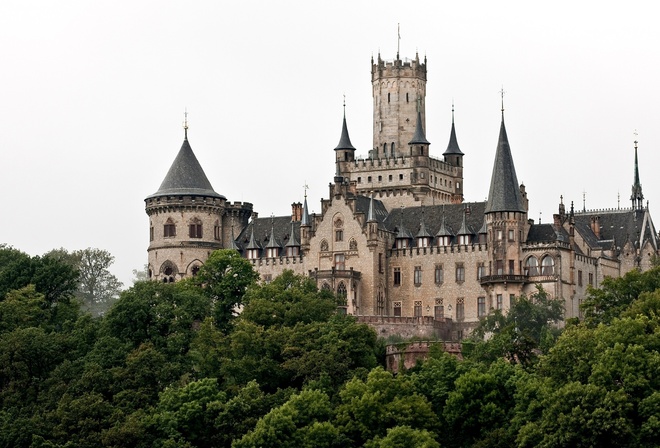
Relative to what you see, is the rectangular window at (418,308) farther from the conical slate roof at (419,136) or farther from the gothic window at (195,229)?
the gothic window at (195,229)

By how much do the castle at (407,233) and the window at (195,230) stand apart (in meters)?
0.08

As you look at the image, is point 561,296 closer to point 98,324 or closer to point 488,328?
point 488,328

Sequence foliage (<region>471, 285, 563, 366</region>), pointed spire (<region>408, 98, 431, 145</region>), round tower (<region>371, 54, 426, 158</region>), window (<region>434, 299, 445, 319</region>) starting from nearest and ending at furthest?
1. foliage (<region>471, 285, 563, 366</region>)
2. window (<region>434, 299, 445, 319</region>)
3. pointed spire (<region>408, 98, 431, 145</region>)
4. round tower (<region>371, 54, 426, 158</region>)

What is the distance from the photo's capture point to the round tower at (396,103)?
16625 cm

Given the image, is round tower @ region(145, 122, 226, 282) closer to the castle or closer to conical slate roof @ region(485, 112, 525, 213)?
the castle

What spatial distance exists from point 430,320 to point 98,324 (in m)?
23.9

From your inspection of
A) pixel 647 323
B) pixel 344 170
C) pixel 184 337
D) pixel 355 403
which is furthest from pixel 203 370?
pixel 344 170

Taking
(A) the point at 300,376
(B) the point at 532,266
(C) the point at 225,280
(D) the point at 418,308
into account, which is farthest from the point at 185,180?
(A) the point at 300,376

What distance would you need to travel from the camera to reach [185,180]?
162750 mm

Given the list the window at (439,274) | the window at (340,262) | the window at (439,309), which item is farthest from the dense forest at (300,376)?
the window at (340,262)

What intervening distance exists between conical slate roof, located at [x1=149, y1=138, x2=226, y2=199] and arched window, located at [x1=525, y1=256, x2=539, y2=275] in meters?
26.1

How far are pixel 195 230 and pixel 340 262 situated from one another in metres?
12.9

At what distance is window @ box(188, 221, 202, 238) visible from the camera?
6358 inches

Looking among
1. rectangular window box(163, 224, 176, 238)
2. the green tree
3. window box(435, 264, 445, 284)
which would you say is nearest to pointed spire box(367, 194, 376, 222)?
window box(435, 264, 445, 284)
